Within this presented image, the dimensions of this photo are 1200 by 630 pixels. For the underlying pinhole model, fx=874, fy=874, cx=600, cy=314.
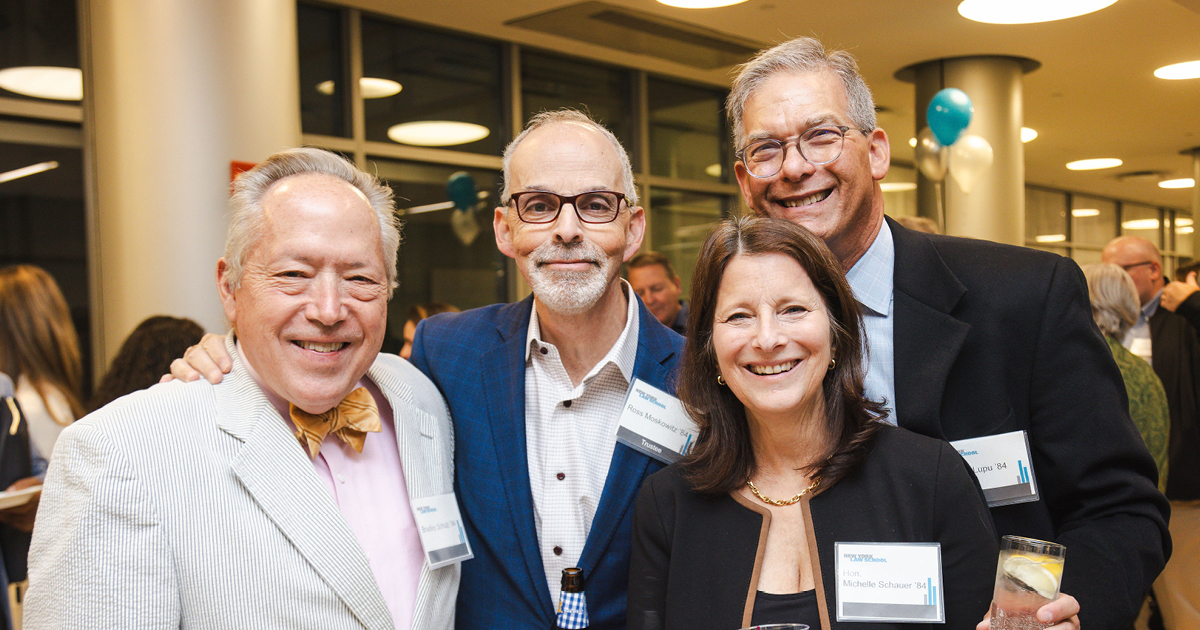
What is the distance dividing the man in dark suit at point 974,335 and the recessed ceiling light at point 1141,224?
19.3 metres

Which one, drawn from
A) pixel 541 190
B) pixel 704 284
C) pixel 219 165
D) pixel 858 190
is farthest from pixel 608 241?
pixel 219 165

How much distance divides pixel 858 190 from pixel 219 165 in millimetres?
3291

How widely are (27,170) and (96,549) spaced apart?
4953mm

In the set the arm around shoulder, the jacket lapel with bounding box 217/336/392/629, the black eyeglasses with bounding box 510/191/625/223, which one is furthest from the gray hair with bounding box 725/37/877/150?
the arm around shoulder

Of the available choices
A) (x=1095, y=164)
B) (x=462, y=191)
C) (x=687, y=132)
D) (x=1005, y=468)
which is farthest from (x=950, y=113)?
(x=1095, y=164)

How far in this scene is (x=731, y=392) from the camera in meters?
1.84

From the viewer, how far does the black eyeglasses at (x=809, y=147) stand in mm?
1791

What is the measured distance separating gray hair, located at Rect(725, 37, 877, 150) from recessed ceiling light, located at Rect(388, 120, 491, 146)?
5.56 m

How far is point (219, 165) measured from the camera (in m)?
4.11

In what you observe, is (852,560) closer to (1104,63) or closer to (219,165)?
(219,165)

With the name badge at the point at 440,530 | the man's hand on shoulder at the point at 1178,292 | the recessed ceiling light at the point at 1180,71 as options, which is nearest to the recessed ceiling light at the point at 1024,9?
the man's hand on shoulder at the point at 1178,292

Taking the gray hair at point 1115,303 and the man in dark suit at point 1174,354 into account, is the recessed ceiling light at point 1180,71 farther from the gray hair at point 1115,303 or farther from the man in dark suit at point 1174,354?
the gray hair at point 1115,303

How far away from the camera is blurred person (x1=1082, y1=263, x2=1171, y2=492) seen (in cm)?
404

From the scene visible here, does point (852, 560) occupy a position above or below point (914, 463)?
below
